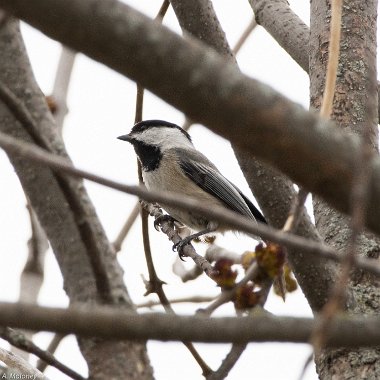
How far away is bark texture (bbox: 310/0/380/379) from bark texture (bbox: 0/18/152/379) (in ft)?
4.07

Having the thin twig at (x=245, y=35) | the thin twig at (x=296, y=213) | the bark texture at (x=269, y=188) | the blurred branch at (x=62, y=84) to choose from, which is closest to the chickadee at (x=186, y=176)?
the thin twig at (x=245, y=35)

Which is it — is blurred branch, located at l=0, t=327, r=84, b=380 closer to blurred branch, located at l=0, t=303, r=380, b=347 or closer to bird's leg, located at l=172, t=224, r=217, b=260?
blurred branch, located at l=0, t=303, r=380, b=347

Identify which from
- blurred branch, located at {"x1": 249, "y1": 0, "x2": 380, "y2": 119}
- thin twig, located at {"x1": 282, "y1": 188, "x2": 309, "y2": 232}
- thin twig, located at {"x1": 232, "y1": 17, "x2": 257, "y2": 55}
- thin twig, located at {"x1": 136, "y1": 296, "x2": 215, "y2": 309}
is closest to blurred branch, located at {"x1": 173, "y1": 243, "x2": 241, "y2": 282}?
thin twig, located at {"x1": 136, "y1": 296, "x2": 215, "y2": 309}

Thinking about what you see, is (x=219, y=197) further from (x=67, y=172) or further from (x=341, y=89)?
(x=67, y=172)

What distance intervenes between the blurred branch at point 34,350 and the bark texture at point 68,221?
0.05 metres

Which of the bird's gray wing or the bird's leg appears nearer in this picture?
the bird's leg

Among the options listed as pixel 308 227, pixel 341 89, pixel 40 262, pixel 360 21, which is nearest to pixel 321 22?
pixel 360 21

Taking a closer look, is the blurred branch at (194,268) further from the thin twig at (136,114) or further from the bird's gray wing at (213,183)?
the bird's gray wing at (213,183)

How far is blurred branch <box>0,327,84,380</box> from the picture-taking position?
1.48 m

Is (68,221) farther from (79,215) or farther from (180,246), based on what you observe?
(180,246)

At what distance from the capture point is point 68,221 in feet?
5.12

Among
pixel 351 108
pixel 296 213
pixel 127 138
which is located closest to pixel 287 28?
pixel 351 108

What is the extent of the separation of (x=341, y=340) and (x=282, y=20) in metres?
2.77

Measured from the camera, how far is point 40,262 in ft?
10.6
